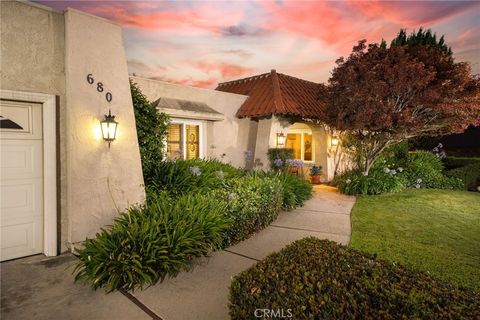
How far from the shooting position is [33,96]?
4.26 m

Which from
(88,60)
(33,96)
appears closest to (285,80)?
(88,60)

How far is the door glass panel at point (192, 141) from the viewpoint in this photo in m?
10.0

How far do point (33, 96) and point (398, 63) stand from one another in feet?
31.5

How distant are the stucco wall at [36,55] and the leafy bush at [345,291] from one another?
13.3 ft

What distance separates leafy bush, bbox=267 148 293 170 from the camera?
10.3 meters

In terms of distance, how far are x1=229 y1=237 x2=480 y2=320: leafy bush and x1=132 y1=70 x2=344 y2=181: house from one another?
283 inches

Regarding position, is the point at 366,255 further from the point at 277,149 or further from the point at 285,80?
the point at 285,80

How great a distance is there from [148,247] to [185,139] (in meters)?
6.77

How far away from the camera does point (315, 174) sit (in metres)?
12.1

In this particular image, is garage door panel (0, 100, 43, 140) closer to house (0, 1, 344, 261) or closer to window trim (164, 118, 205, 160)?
house (0, 1, 344, 261)

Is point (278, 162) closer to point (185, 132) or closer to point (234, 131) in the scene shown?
point (234, 131)

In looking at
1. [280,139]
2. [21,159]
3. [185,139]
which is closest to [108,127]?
[21,159]

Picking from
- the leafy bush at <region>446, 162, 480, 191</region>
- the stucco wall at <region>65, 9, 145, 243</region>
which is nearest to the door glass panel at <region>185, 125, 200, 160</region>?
the stucco wall at <region>65, 9, 145, 243</region>

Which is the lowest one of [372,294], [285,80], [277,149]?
[372,294]
